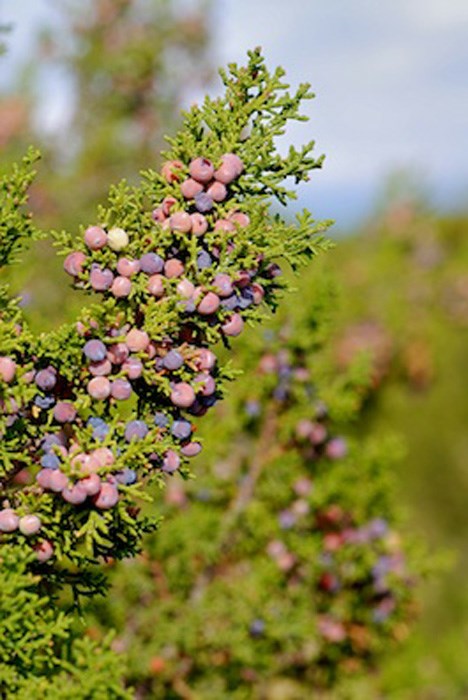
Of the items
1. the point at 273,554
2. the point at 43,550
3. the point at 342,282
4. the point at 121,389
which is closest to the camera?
the point at 121,389

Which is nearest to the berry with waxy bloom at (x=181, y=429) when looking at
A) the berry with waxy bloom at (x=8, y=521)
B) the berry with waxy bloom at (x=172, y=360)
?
the berry with waxy bloom at (x=172, y=360)

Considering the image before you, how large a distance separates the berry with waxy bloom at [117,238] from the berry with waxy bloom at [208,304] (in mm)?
271

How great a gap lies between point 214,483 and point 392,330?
22.3ft

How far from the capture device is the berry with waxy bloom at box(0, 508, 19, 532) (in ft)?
7.70

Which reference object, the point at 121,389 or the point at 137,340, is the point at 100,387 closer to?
the point at 121,389

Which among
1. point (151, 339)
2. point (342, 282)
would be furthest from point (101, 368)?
point (342, 282)

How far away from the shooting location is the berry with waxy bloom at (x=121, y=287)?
2.31 metres

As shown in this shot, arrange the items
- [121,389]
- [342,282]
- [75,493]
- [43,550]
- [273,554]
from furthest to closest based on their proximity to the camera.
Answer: [342,282] → [273,554] → [43,550] → [121,389] → [75,493]

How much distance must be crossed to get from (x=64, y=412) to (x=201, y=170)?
30.8 inches

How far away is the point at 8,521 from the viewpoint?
2.35 m

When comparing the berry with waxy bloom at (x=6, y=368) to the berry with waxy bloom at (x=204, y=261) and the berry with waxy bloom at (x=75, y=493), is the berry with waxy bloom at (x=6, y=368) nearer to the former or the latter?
the berry with waxy bloom at (x=75, y=493)

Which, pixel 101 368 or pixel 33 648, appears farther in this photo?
pixel 33 648

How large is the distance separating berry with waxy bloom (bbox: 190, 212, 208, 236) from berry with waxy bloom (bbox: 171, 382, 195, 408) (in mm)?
431

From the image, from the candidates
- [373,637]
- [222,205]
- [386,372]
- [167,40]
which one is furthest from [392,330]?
[222,205]
